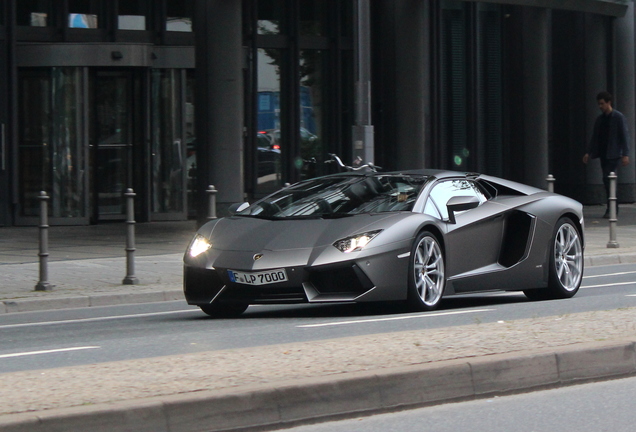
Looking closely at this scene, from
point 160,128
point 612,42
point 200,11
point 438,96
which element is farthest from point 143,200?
point 612,42

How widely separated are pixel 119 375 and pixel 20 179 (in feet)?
51.0

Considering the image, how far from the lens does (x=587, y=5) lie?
25.0m

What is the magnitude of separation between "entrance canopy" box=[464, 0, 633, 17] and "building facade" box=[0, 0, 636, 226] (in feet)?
0.16

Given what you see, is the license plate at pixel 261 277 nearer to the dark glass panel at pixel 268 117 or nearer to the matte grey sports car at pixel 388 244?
the matte grey sports car at pixel 388 244

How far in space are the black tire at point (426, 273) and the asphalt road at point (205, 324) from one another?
16 cm

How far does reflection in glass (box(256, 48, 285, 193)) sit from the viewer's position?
23.4m

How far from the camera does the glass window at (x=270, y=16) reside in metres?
23.4

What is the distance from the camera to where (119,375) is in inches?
241

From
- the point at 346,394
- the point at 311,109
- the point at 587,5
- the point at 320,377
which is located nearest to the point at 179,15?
the point at 311,109

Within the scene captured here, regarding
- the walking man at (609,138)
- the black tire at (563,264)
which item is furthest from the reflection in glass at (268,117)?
the black tire at (563,264)

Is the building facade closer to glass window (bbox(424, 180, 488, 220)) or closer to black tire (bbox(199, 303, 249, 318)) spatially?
glass window (bbox(424, 180, 488, 220))

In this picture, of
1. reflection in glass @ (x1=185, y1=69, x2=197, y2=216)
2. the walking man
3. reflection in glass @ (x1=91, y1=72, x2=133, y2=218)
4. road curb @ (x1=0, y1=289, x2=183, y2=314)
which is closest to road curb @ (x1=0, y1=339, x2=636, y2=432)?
road curb @ (x1=0, y1=289, x2=183, y2=314)

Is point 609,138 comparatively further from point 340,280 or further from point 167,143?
point 340,280

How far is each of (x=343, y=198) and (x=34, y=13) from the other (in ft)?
42.3
